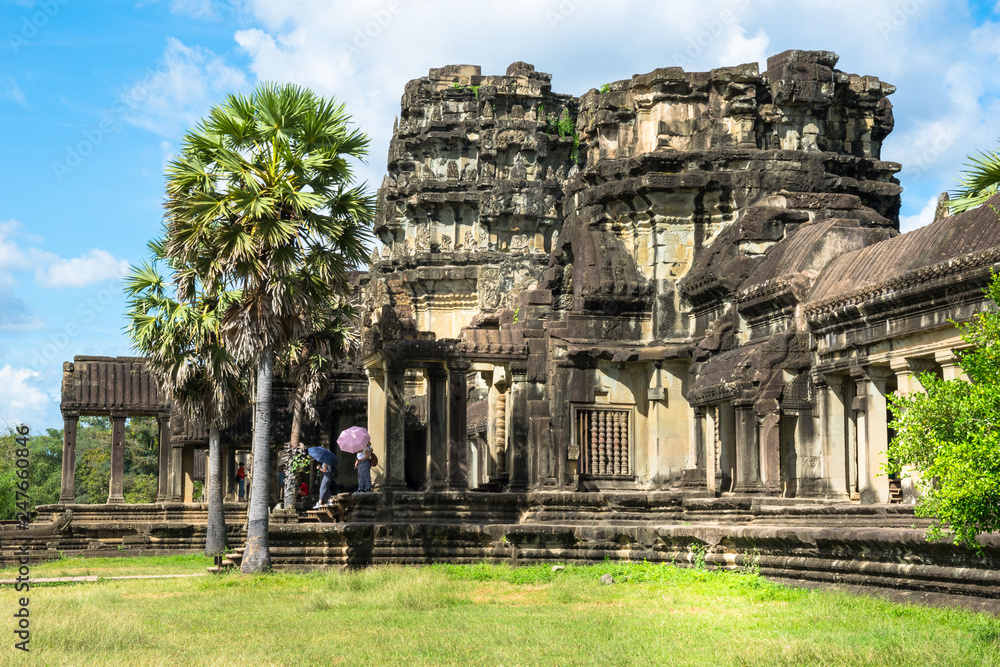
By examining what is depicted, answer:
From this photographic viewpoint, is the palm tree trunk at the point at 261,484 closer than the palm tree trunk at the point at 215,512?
Yes

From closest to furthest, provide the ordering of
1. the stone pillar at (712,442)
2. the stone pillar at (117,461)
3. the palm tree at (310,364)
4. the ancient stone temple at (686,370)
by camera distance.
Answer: the ancient stone temple at (686,370)
the stone pillar at (712,442)
the palm tree at (310,364)
the stone pillar at (117,461)

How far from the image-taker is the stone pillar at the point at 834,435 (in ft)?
67.8

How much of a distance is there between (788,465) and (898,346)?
11.7 ft

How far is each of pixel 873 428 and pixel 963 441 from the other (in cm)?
1020

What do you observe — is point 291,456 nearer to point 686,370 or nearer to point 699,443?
point 686,370

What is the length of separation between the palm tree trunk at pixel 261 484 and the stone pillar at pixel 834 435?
9295mm

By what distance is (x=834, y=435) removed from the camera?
2075 cm

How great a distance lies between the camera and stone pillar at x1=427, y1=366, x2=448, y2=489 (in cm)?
2520

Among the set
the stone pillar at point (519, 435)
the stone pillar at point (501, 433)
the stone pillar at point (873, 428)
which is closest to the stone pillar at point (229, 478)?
the stone pillar at point (501, 433)

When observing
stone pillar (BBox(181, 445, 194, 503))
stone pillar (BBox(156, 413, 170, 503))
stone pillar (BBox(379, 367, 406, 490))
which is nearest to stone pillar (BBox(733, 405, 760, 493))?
stone pillar (BBox(379, 367, 406, 490))

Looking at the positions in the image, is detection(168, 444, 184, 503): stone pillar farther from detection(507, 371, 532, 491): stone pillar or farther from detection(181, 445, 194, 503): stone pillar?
detection(507, 371, 532, 491): stone pillar

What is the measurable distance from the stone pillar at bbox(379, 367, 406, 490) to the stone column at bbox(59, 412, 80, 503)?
12392mm

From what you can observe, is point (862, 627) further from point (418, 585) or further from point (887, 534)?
point (418, 585)

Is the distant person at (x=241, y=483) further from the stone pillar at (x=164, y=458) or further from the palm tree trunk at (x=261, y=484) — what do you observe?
the palm tree trunk at (x=261, y=484)
